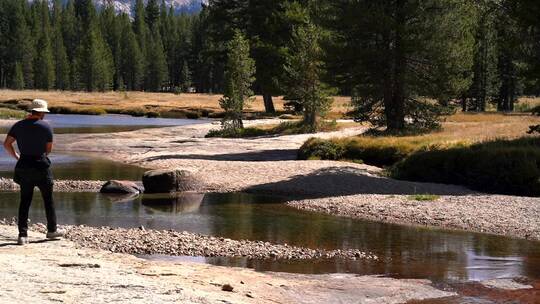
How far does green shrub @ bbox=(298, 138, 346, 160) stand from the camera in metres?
33.6

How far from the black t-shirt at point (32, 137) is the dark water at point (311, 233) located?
3.95m

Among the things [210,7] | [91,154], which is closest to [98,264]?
[91,154]

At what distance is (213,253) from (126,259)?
251 centimetres

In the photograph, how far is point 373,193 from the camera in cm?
2447

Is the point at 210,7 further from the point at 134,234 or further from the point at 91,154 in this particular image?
the point at 134,234

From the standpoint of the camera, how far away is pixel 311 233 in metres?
17.8

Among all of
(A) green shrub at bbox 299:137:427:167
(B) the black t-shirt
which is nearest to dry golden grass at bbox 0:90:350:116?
(A) green shrub at bbox 299:137:427:167

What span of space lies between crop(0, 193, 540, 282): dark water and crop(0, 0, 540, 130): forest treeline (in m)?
12.3

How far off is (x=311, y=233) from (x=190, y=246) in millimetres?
3976

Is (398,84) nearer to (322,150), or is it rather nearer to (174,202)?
(322,150)

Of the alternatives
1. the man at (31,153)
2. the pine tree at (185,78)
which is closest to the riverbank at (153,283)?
the man at (31,153)

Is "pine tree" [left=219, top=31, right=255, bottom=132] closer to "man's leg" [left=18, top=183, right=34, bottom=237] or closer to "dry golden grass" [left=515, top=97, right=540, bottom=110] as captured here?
"man's leg" [left=18, top=183, right=34, bottom=237]

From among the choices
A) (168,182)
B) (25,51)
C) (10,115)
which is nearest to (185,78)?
(25,51)

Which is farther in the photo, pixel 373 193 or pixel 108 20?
pixel 108 20
